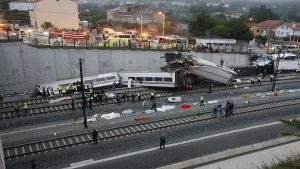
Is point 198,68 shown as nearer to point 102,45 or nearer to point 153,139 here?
point 102,45

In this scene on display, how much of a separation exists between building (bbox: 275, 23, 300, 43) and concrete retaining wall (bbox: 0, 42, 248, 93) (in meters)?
65.7

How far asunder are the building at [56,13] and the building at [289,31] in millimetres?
63629

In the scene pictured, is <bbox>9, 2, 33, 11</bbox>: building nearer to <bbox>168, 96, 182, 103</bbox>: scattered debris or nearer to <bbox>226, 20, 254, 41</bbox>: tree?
<bbox>226, 20, 254, 41</bbox>: tree

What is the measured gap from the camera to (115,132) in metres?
23.5

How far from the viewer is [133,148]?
21.2 metres

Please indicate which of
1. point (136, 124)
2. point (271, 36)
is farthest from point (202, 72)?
point (271, 36)

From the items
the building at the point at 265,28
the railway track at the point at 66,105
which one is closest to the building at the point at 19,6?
the building at the point at 265,28

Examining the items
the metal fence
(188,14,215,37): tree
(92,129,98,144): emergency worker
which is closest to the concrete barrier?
(92,129,98,144): emergency worker

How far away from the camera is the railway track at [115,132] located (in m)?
20.8

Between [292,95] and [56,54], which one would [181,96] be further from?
[56,54]

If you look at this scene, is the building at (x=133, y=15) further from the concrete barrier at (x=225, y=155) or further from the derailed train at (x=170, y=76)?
the concrete barrier at (x=225, y=155)

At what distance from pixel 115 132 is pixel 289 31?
86.7m

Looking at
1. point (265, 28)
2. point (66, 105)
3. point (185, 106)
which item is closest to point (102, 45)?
point (66, 105)

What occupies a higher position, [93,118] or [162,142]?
[93,118]
